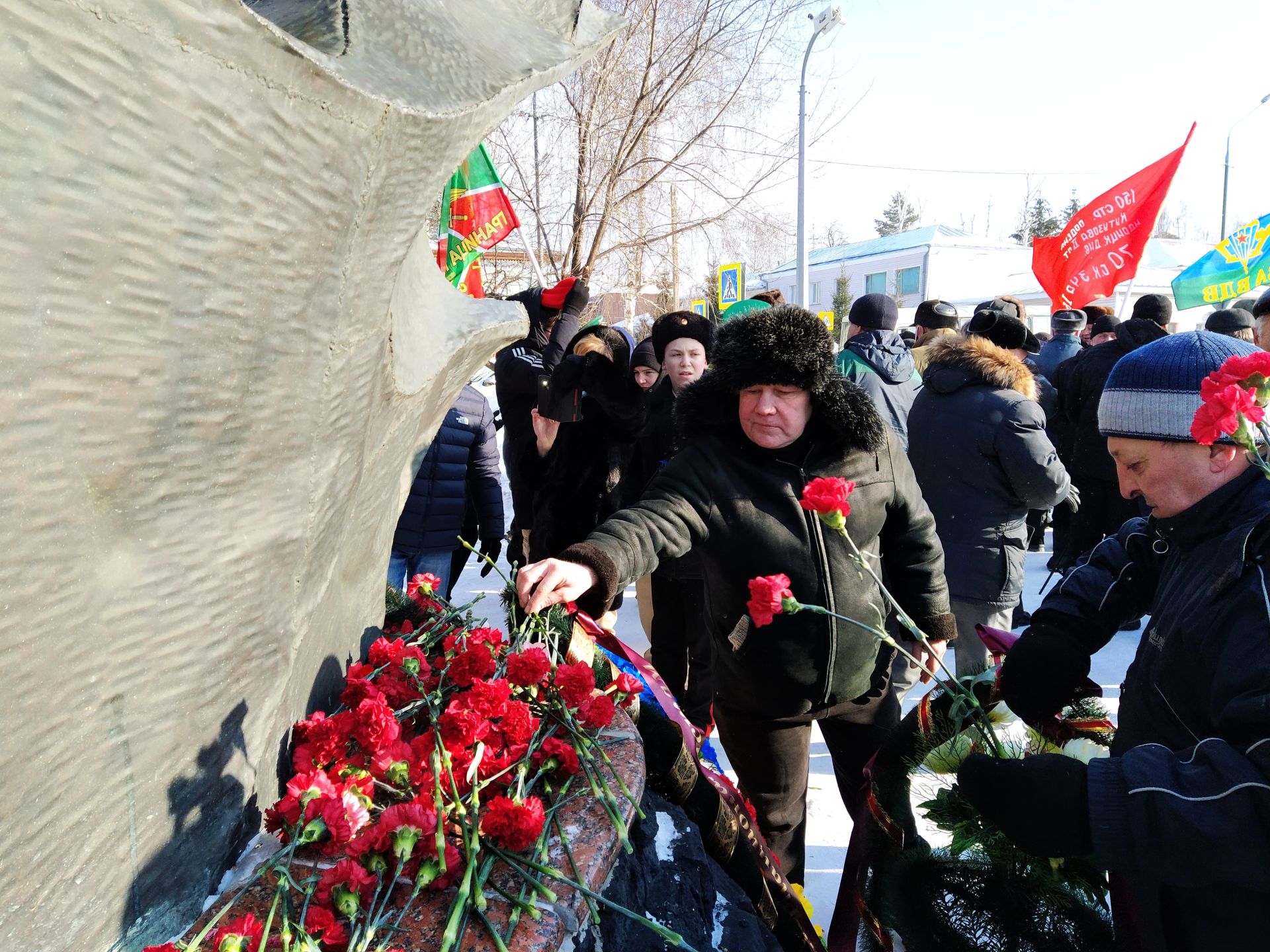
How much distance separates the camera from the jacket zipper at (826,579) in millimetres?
2451

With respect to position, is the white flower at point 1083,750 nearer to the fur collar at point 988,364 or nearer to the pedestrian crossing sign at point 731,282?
the fur collar at point 988,364

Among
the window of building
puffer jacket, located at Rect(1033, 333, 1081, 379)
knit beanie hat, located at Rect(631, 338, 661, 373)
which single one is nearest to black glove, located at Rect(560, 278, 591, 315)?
knit beanie hat, located at Rect(631, 338, 661, 373)

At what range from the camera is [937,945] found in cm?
164

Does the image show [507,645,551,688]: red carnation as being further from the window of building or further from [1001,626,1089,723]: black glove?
the window of building

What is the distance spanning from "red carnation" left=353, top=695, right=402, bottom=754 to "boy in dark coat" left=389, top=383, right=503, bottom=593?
2.85 metres

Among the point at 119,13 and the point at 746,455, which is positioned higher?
the point at 119,13

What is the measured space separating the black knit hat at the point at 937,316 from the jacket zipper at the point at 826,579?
3.71 m

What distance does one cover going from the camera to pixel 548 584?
179cm

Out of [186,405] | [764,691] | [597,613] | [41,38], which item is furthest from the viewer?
[764,691]

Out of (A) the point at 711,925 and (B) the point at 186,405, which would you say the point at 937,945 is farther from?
(B) the point at 186,405

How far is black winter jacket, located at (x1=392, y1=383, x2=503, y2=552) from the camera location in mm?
4117

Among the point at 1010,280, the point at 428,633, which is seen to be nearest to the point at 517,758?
the point at 428,633

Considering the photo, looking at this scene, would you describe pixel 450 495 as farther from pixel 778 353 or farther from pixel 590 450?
pixel 778 353

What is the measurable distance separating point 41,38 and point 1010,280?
3272cm
